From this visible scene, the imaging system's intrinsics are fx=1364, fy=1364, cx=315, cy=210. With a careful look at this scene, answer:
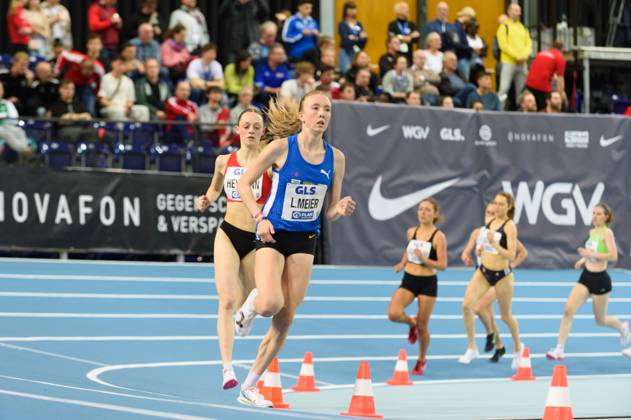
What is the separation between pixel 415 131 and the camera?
21.5m

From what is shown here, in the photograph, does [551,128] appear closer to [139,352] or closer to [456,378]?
[456,378]

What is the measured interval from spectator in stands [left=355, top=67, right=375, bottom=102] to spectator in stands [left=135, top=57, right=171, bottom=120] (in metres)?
3.23

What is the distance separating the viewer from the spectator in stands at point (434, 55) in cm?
2377

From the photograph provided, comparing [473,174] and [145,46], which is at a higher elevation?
[145,46]

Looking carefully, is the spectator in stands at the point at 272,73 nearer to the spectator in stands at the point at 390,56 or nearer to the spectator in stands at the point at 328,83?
the spectator in stands at the point at 328,83

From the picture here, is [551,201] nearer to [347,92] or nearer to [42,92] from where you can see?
[347,92]

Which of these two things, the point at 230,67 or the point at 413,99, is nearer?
the point at 230,67

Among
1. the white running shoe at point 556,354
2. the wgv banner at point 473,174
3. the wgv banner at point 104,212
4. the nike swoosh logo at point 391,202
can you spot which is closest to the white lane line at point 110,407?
the white running shoe at point 556,354

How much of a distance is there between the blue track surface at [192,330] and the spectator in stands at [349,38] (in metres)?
4.24

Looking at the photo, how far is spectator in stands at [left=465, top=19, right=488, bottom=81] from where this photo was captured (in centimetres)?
2480

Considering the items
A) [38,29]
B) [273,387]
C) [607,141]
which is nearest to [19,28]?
[38,29]

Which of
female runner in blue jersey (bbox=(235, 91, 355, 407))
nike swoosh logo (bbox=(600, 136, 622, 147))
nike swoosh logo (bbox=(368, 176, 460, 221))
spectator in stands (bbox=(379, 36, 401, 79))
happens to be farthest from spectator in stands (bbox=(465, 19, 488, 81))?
female runner in blue jersey (bbox=(235, 91, 355, 407))

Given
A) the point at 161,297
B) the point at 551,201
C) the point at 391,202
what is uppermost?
the point at 391,202

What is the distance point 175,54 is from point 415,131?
3.99 m
